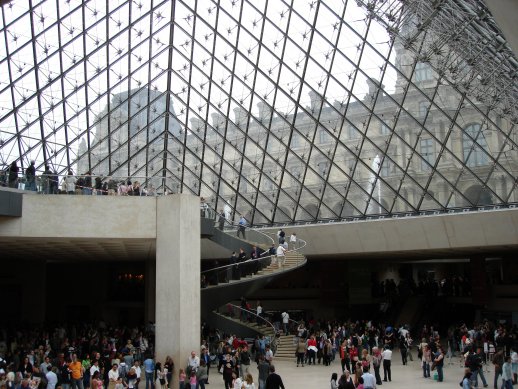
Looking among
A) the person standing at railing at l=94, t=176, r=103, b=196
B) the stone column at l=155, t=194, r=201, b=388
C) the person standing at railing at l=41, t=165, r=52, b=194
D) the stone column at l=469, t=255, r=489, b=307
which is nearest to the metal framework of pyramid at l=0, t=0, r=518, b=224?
the stone column at l=469, t=255, r=489, b=307

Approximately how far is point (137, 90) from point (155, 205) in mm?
21489

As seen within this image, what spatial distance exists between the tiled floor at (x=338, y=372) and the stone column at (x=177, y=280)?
1.55 meters

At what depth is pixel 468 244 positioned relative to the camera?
106 ft

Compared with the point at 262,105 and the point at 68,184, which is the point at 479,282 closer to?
the point at 262,105

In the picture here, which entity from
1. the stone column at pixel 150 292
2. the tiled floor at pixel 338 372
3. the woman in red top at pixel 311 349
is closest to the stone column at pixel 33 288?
the stone column at pixel 150 292

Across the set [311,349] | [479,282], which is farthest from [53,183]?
[479,282]

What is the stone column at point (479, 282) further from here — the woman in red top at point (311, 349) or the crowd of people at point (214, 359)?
the woman in red top at point (311, 349)

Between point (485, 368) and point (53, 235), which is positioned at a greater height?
point (53, 235)

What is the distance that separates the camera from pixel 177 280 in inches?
816

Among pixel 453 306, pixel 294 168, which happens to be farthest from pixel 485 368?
pixel 294 168

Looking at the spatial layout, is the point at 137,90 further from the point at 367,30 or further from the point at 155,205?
the point at 155,205

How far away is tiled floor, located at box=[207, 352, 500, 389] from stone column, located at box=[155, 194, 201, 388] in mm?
1555

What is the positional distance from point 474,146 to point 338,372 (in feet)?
53.0

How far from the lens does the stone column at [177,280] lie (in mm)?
20531
